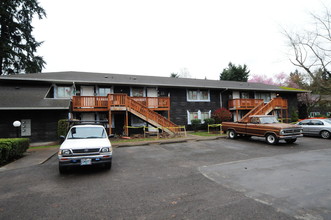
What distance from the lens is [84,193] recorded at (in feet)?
13.3

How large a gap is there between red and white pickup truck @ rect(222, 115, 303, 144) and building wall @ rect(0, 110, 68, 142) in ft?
46.8

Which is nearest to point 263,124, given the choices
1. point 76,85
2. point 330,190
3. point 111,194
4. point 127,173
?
point 330,190

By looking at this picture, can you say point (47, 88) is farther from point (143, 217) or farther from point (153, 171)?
point (143, 217)

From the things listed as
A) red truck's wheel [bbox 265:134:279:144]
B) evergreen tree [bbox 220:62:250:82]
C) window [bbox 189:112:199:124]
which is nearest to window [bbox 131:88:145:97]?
window [bbox 189:112:199:124]

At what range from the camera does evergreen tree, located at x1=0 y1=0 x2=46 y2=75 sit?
73.6 ft

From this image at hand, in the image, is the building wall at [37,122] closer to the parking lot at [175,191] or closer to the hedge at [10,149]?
the hedge at [10,149]

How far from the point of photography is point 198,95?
19875 millimetres

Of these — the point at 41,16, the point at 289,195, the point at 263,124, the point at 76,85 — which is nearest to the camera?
the point at 289,195

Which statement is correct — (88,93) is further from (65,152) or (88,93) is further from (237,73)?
(237,73)

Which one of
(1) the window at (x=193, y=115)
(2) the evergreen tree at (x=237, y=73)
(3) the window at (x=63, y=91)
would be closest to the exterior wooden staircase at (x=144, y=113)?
(1) the window at (x=193, y=115)

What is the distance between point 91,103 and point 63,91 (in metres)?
3.48

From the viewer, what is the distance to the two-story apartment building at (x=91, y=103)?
42.5 feet

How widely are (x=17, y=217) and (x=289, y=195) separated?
226 inches

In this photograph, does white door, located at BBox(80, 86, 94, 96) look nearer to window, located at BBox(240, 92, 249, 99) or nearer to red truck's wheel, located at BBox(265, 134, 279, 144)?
red truck's wheel, located at BBox(265, 134, 279, 144)
